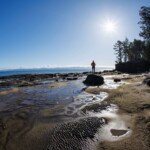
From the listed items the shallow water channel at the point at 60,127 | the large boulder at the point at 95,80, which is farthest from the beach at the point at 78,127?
the large boulder at the point at 95,80

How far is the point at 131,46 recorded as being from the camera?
9638cm

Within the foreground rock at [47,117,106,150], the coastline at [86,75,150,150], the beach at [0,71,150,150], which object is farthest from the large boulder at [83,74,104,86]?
the foreground rock at [47,117,106,150]

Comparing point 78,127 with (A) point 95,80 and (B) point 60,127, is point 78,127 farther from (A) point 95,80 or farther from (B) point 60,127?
(A) point 95,80

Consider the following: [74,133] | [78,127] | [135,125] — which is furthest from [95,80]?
[74,133]

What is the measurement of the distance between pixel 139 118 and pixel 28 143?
20.2ft

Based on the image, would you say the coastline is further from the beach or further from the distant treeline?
the distant treeline

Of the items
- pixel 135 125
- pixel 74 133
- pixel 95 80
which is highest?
pixel 95 80

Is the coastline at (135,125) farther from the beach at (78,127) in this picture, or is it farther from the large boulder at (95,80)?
the large boulder at (95,80)

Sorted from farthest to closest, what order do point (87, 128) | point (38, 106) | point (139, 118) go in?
1. point (38, 106)
2. point (139, 118)
3. point (87, 128)

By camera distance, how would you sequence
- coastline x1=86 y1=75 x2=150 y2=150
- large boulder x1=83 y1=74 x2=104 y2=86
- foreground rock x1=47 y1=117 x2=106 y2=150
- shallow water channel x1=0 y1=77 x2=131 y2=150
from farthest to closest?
large boulder x1=83 y1=74 x2=104 y2=86 → shallow water channel x1=0 y1=77 x2=131 y2=150 → foreground rock x1=47 y1=117 x2=106 y2=150 → coastline x1=86 y1=75 x2=150 y2=150

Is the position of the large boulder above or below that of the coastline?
above

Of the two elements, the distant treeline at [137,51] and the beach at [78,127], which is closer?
the beach at [78,127]

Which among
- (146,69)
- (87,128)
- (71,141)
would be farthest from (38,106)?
(146,69)

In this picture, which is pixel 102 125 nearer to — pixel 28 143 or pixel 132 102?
pixel 28 143
